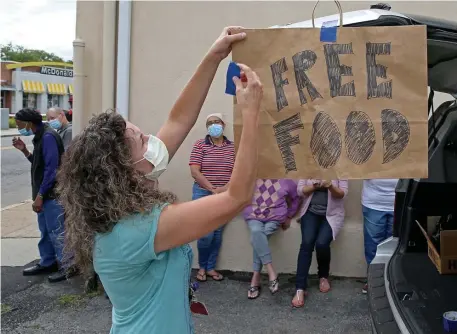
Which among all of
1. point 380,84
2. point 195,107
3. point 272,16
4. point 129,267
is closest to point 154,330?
point 129,267

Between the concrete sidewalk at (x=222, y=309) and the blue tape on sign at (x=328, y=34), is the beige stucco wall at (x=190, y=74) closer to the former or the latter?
the concrete sidewalk at (x=222, y=309)

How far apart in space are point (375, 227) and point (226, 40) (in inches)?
138

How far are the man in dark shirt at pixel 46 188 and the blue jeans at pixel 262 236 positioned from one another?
80.0 inches

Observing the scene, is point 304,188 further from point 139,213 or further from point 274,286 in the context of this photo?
point 139,213

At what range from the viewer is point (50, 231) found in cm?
558

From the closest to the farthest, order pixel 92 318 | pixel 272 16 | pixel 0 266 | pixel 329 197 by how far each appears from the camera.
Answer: pixel 92 318
pixel 329 197
pixel 272 16
pixel 0 266

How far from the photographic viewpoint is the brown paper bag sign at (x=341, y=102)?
166cm

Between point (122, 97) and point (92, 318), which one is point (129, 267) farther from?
point (122, 97)

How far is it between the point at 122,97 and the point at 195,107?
3472 millimetres

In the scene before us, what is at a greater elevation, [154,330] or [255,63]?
[255,63]

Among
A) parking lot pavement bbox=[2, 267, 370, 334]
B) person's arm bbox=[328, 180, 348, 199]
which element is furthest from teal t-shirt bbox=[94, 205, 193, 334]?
person's arm bbox=[328, 180, 348, 199]

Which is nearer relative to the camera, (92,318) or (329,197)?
(92,318)

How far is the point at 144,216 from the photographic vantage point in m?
1.61

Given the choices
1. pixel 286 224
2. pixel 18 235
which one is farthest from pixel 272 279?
pixel 18 235
